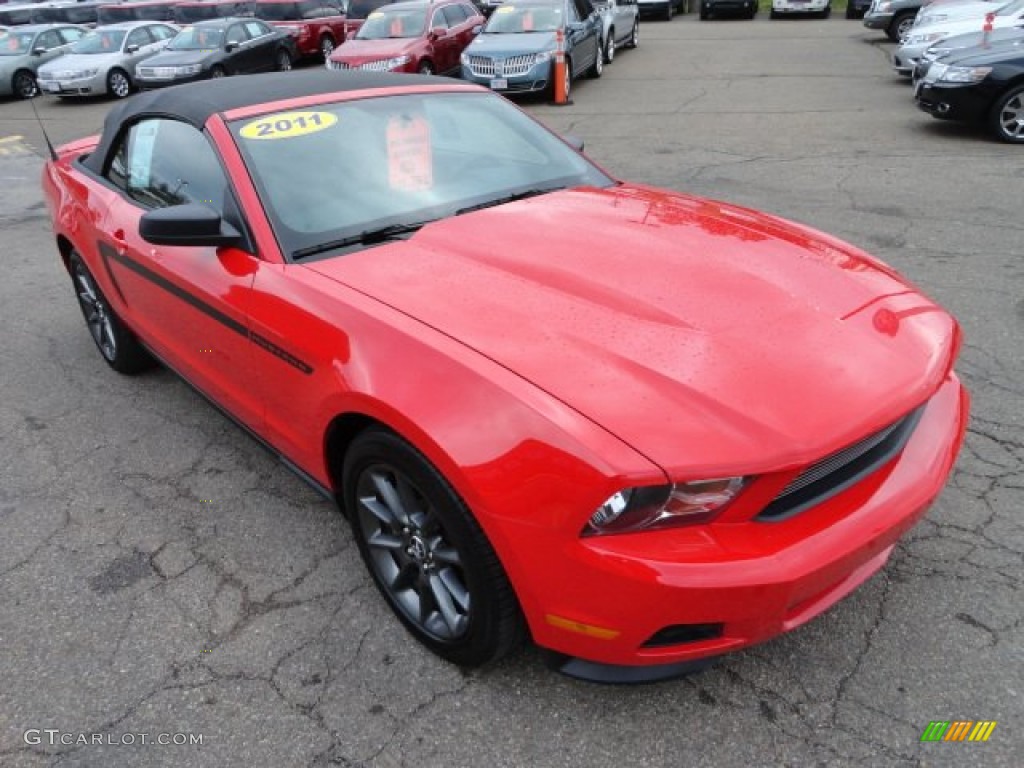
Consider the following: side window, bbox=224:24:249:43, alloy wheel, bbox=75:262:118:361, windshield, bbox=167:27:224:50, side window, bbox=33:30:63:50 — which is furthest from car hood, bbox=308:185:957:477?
side window, bbox=33:30:63:50

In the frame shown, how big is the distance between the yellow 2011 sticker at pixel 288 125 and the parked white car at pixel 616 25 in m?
13.9

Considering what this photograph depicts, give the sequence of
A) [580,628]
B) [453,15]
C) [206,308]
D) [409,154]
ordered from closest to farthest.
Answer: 1. [580,628]
2. [206,308]
3. [409,154]
4. [453,15]

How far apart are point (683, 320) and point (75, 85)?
17.4m

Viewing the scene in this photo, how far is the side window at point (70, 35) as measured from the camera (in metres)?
19.4

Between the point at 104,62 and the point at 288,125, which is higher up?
the point at 288,125

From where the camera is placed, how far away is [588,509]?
1806 millimetres

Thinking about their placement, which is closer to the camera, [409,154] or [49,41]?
[409,154]

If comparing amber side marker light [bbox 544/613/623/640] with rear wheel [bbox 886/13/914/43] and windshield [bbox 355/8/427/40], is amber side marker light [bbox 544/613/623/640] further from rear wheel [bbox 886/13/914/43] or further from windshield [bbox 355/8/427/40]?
rear wheel [bbox 886/13/914/43]

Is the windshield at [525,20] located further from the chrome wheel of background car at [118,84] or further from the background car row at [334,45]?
the chrome wheel of background car at [118,84]

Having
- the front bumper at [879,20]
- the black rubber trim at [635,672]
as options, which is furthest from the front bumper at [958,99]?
the front bumper at [879,20]

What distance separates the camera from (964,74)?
325 inches

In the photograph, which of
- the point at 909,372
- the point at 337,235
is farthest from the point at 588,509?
the point at 337,235

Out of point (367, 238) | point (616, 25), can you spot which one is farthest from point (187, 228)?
point (616, 25)

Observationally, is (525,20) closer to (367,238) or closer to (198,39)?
(198,39)
